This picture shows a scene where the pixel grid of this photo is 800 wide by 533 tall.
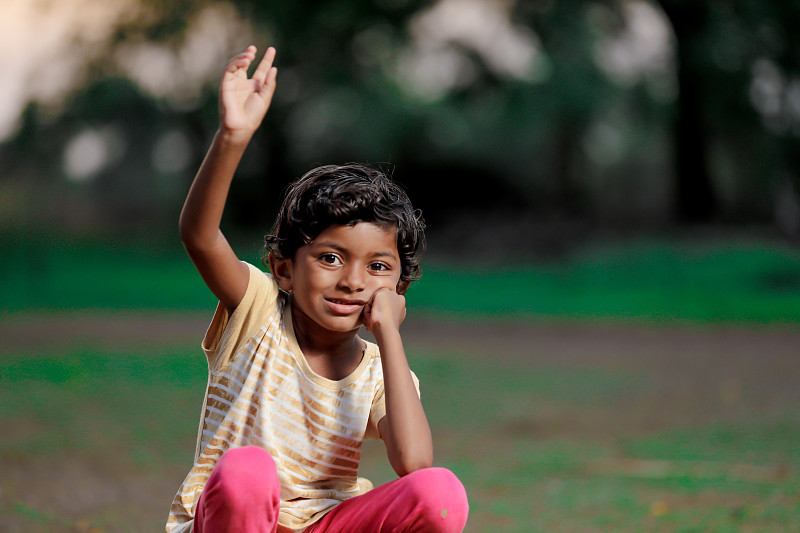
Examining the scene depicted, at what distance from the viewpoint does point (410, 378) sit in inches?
74.2

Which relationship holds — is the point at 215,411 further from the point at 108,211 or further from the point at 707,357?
the point at 108,211

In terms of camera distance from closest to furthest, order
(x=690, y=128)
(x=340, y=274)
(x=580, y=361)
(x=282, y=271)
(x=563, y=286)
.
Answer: (x=340, y=274), (x=282, y=271), (x=580, y=361), (x=563, y=286), (x=690, y=128)

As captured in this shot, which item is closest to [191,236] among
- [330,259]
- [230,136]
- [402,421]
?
[230,136]

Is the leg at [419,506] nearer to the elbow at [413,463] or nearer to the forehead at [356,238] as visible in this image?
the elbow at [413,463]

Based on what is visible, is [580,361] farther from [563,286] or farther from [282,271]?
[282,271]

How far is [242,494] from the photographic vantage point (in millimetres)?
1632

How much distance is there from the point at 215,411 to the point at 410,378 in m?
0.43

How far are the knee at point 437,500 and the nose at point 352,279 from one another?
425 mm

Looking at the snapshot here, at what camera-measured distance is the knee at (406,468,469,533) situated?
1.73 m

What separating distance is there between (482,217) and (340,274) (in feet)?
46.7

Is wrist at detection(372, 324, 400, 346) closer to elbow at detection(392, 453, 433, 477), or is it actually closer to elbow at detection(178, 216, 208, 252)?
elbow at detection(392, 453, 433, 477)

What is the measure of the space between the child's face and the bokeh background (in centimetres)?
257

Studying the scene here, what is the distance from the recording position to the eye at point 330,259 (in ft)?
6.44

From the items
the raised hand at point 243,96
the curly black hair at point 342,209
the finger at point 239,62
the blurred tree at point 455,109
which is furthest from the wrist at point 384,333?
the blurred tree at point 455,109
